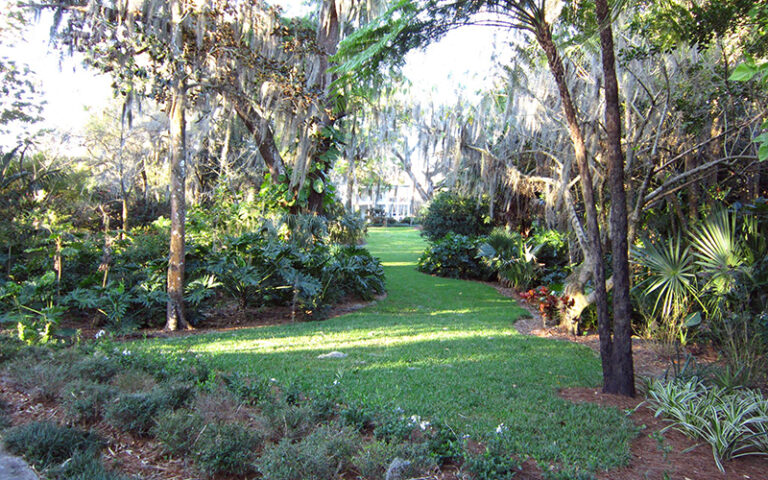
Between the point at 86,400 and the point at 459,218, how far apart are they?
16.2 metres

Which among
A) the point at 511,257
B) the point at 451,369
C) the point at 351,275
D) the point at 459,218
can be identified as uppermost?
the point at 459,218

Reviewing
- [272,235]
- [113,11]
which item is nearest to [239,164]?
[272,235]

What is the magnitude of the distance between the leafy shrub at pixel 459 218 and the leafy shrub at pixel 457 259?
2137mm

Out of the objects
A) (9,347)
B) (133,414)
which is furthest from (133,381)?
(9,347)

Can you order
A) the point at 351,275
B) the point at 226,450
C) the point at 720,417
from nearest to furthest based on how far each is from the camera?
the point at 226,450, the point at 720,417, the point at 351,275

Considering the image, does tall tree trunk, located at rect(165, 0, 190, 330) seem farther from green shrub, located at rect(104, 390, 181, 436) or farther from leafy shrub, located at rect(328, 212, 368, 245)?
leafy shrub, located at rect(328, 212, 368, 245)

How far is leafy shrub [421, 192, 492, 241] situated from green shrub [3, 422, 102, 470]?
52.9ft

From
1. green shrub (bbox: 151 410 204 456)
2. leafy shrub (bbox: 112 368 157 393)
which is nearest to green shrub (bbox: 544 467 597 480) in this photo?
green shrub (bbox: 151 410 204 456)

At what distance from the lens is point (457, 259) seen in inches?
637

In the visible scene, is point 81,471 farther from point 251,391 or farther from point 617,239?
point 617,239

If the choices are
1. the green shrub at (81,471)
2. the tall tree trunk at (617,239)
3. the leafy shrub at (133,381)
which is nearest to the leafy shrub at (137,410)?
the leafy shrub at (133,381)

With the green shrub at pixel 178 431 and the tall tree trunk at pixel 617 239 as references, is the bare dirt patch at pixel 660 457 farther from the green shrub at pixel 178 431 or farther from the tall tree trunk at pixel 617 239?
the green shrub at pixel 178 431

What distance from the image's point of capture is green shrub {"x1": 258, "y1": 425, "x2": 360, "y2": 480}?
2668mm

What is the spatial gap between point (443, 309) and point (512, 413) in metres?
6.71
